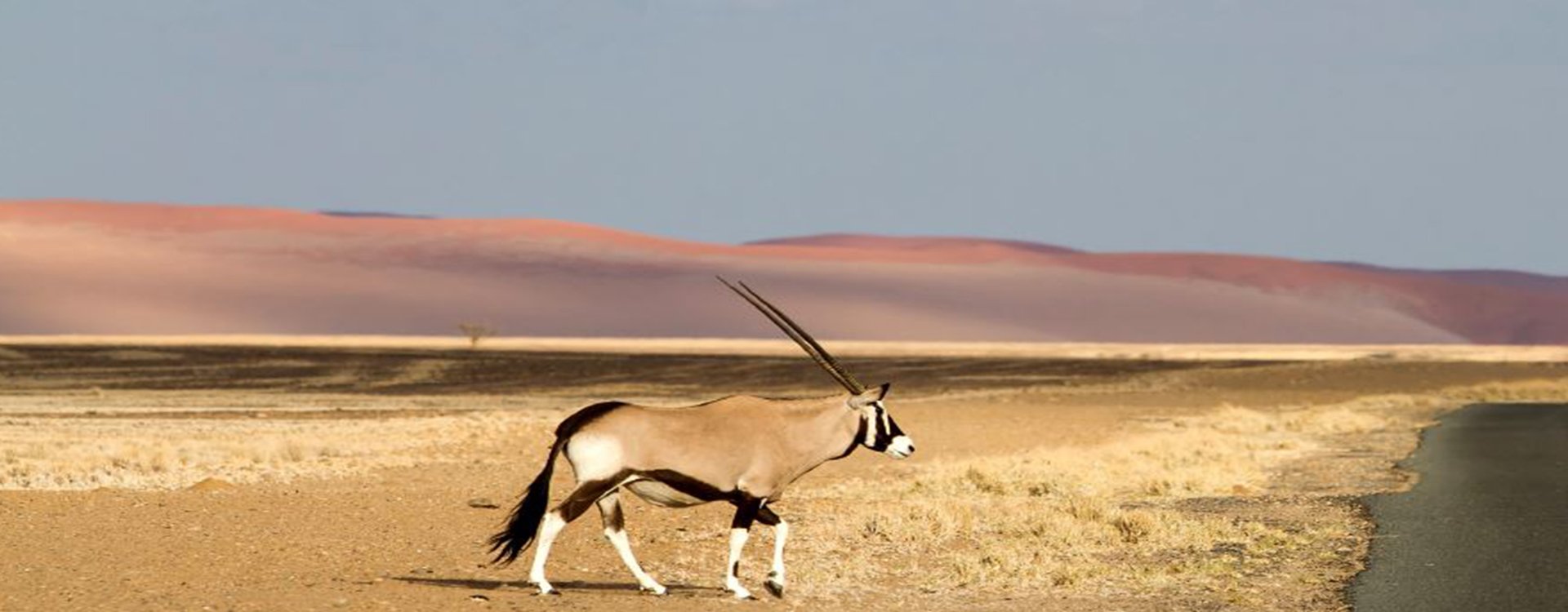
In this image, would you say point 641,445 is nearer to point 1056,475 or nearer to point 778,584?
point 778,584

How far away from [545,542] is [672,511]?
28.1 ft

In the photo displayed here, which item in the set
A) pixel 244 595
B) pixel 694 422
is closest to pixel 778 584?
pixel 694 422

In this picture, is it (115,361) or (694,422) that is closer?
(694,422)

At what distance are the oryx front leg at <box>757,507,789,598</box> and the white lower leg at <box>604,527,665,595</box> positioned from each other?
87cm

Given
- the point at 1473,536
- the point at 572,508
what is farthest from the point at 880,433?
the point at 1473,536

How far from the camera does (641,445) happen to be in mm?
13734

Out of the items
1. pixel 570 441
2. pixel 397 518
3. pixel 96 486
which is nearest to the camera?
pixel 570 441

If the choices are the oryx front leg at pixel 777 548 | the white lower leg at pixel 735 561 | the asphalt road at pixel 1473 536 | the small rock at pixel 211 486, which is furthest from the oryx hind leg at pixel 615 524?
the small rock at pixel 211 486

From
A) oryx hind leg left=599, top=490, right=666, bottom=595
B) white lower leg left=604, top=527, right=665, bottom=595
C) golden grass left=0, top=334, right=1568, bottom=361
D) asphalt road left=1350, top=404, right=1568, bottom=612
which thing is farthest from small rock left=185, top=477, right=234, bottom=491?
golden grass left=0, top=334, right=1568, bottom=361

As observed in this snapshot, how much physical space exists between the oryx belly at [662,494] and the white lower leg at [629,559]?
1.41ft

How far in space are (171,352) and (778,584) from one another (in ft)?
337

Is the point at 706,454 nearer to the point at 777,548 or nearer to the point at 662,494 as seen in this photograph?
the point at 662,494

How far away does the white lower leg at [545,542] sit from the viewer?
45.5 ft

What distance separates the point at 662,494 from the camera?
45.6ft
